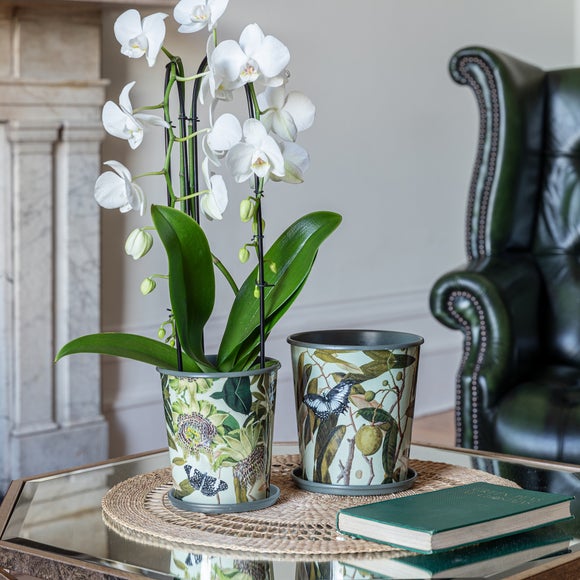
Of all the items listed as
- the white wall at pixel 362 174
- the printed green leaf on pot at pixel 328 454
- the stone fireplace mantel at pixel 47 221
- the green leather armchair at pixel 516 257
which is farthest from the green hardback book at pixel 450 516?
the white wall at pixel 362 174

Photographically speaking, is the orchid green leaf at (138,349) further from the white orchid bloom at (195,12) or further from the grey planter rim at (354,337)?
the white orchid bloom at (195,12)

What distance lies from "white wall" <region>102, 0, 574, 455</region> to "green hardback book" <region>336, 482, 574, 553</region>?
5.92ft

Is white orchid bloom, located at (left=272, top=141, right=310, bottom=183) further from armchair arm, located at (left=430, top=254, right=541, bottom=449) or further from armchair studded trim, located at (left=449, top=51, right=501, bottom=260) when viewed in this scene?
armchair studded trim, located at (left=449, top=51, right=501, bottom=260)

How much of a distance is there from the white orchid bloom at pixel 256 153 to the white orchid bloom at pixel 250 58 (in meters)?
0.05

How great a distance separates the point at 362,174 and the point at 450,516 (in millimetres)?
2444

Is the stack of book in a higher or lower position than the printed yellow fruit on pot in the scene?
lower

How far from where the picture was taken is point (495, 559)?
87cm

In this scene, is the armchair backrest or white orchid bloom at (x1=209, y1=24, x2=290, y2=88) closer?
white orchid bloom at (x1=209, y1=24, x2=290, y2=88)

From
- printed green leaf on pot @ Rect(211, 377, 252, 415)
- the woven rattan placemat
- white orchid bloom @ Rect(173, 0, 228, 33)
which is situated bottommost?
the woven rattan placemat

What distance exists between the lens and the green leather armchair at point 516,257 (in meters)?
1.89

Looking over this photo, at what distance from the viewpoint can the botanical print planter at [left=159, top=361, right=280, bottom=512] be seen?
3.15 ft

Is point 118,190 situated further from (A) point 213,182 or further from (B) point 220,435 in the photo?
(B) point 220,435

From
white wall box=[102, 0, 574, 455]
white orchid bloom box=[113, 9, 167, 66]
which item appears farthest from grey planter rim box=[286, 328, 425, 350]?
white wall box=[102, 0, 574, 455]

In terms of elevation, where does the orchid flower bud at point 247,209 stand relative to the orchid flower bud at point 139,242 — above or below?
above
